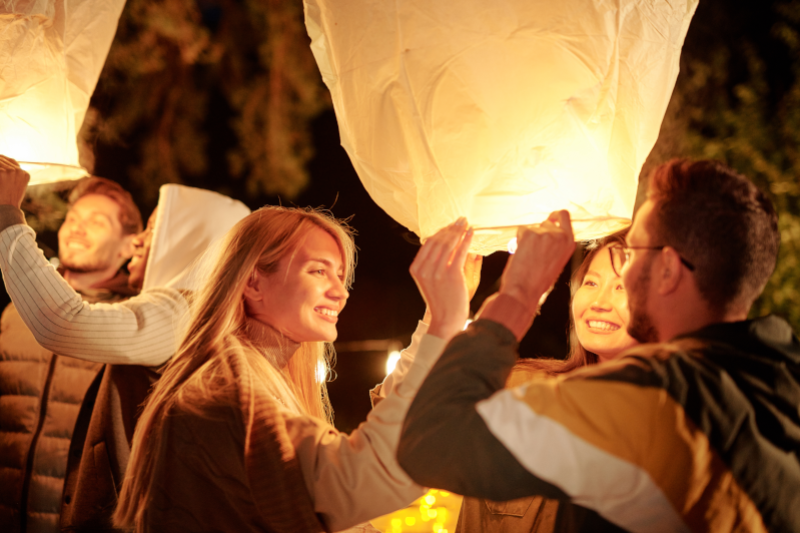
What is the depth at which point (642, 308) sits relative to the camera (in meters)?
1.43

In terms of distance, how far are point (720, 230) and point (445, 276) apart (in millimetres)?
626

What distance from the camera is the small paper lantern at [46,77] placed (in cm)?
199

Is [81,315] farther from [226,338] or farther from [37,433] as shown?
→ [37,433]

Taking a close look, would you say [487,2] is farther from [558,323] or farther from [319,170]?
[319,170]

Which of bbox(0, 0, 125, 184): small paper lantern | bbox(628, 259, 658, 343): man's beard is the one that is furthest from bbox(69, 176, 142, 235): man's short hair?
bbox(628, 259, 658, 343): man's beard

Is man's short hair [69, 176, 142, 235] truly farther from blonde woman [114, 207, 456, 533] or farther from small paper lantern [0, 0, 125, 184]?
blonde woman [114, 207, 456, 533]

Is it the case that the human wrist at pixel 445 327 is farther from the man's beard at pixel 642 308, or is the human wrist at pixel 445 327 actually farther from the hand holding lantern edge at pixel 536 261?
the man's beard at pixel 642 308

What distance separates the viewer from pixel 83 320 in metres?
2.28

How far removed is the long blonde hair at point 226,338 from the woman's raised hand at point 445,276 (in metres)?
0.61

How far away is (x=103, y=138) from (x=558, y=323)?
4429 millimetres

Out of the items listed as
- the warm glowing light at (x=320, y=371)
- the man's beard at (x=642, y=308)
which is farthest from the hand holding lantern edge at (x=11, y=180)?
the man's beard at (x=642, y=308)

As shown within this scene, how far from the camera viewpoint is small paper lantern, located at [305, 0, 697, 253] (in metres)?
1.43

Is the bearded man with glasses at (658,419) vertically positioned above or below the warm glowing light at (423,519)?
above

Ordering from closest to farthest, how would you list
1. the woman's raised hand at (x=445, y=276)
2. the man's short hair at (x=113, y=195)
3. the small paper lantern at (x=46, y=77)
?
the woman's raised hand at (x=445, y=276)
the small paper lantern at (x=46, y=77)
the man's short hair at (x=113, y=195)
